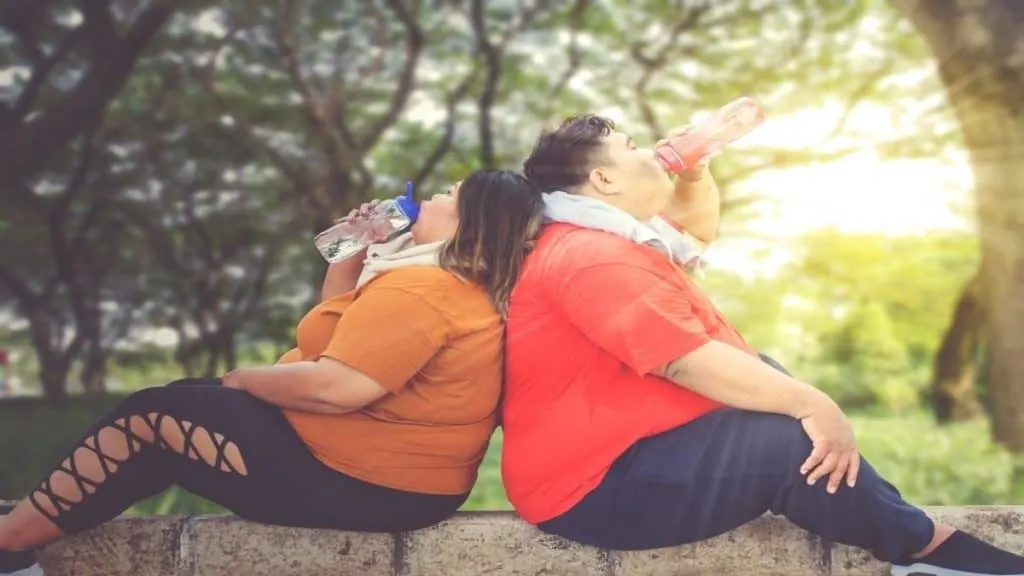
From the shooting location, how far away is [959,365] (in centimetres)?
670

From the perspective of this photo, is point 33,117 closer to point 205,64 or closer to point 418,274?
point 205,64

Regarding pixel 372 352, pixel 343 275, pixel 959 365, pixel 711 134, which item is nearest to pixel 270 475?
pixel 372 352

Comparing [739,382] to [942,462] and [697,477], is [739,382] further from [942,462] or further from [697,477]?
[942,462]

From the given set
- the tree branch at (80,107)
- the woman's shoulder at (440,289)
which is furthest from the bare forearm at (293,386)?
the tree branch at (80,107)

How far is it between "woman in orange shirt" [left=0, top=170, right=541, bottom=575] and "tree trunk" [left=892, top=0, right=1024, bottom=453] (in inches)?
124

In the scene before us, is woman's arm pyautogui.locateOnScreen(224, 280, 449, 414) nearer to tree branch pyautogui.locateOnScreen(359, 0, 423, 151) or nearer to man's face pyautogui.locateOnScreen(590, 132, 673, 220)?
man's face pyautogui.locateOnScreen(590, 132, 673, 220)

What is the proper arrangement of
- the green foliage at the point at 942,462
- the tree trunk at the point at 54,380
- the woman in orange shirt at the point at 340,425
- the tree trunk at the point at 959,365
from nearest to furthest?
the woman in orange shirt at the point at 340,425
the green foliage at the point at 942,462
the tree trunk at the point at 959,365
the tree trunk at the point at 54,380

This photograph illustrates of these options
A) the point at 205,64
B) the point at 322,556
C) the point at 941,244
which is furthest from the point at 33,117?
the point at 941,244

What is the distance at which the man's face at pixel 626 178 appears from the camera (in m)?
2.34

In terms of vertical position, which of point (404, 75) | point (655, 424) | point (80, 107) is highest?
point (80, 107)

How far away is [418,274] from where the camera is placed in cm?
221

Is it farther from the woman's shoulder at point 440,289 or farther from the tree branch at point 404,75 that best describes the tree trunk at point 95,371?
the woman's shoulder at point 440,289

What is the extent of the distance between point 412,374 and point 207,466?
1.60 feet

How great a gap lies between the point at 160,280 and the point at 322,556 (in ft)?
17.3
